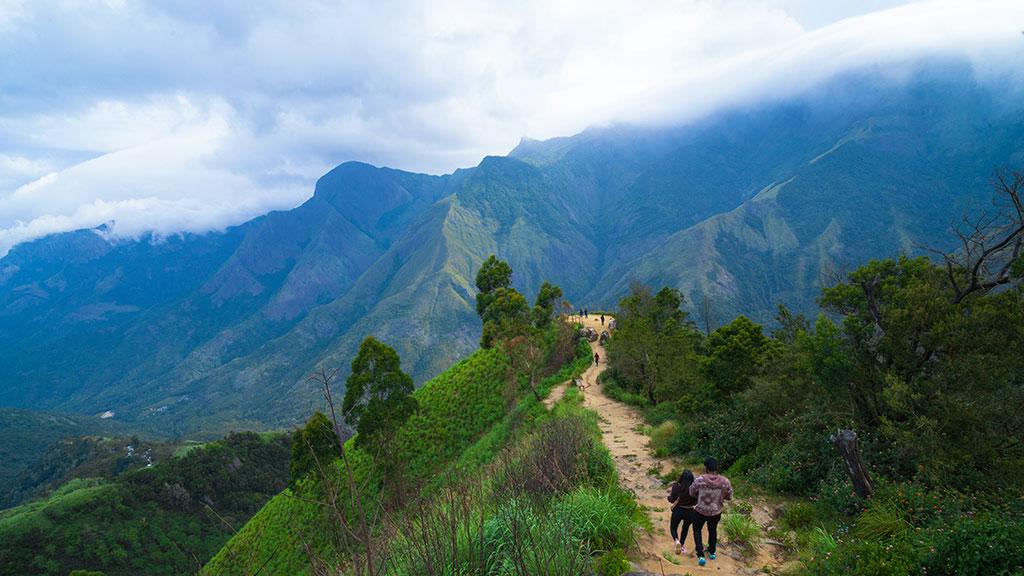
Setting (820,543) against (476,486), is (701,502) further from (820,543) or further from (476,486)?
(476,486)

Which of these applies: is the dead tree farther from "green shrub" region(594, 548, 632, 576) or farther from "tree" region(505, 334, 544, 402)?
"tree" region(505, 334, 544, 402)

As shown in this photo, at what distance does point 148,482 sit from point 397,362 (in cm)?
7966

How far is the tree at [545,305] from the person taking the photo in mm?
39250

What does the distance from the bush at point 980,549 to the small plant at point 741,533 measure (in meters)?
2.72

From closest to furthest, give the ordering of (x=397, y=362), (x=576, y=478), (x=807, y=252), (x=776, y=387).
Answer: (x=576, y=478), (x=776, y=387), (x=397, y=362), (x=807, y=252)

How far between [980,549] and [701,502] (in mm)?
3233

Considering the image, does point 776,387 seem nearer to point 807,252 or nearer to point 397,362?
point 397,362

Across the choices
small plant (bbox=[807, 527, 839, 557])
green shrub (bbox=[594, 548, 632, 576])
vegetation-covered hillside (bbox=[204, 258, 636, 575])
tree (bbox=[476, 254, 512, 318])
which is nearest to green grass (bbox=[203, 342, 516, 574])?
vegetation-covered hillside (bbox=[204, 258, 636, 575])

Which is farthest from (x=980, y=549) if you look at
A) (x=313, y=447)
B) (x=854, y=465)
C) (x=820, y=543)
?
(x=313, y=447)

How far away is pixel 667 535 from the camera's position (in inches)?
335

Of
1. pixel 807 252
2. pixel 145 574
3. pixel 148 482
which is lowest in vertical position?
pixel 145 574

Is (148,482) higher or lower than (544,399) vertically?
lower

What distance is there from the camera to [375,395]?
2289 centimetres

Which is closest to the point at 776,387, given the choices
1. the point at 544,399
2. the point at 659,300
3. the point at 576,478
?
the point at 576,478
